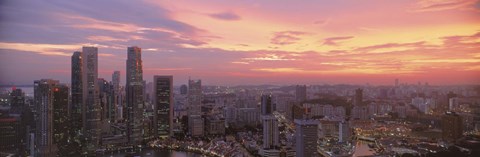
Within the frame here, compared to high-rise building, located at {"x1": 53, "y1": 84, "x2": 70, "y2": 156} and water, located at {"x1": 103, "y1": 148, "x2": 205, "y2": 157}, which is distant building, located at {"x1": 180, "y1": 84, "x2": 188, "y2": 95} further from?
high-rise building, located at {"x1": 53, "y1": 84, "x2": 70, "y2": 156}

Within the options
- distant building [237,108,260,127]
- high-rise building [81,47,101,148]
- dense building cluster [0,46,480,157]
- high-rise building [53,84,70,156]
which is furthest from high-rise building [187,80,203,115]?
high-rise building [53,84,70,156]

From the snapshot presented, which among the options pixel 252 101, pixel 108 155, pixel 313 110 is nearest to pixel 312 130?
pixel 108 155

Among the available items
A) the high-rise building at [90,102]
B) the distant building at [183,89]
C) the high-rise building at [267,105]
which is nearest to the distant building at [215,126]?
the high-rise building at [267,105]

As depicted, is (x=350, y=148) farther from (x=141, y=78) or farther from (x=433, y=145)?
(x=141, y=78)

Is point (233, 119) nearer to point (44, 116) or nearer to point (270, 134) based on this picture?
point (270, 134)

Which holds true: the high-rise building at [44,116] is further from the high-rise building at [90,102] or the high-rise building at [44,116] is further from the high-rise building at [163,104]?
the high-rise building at [163,104]
